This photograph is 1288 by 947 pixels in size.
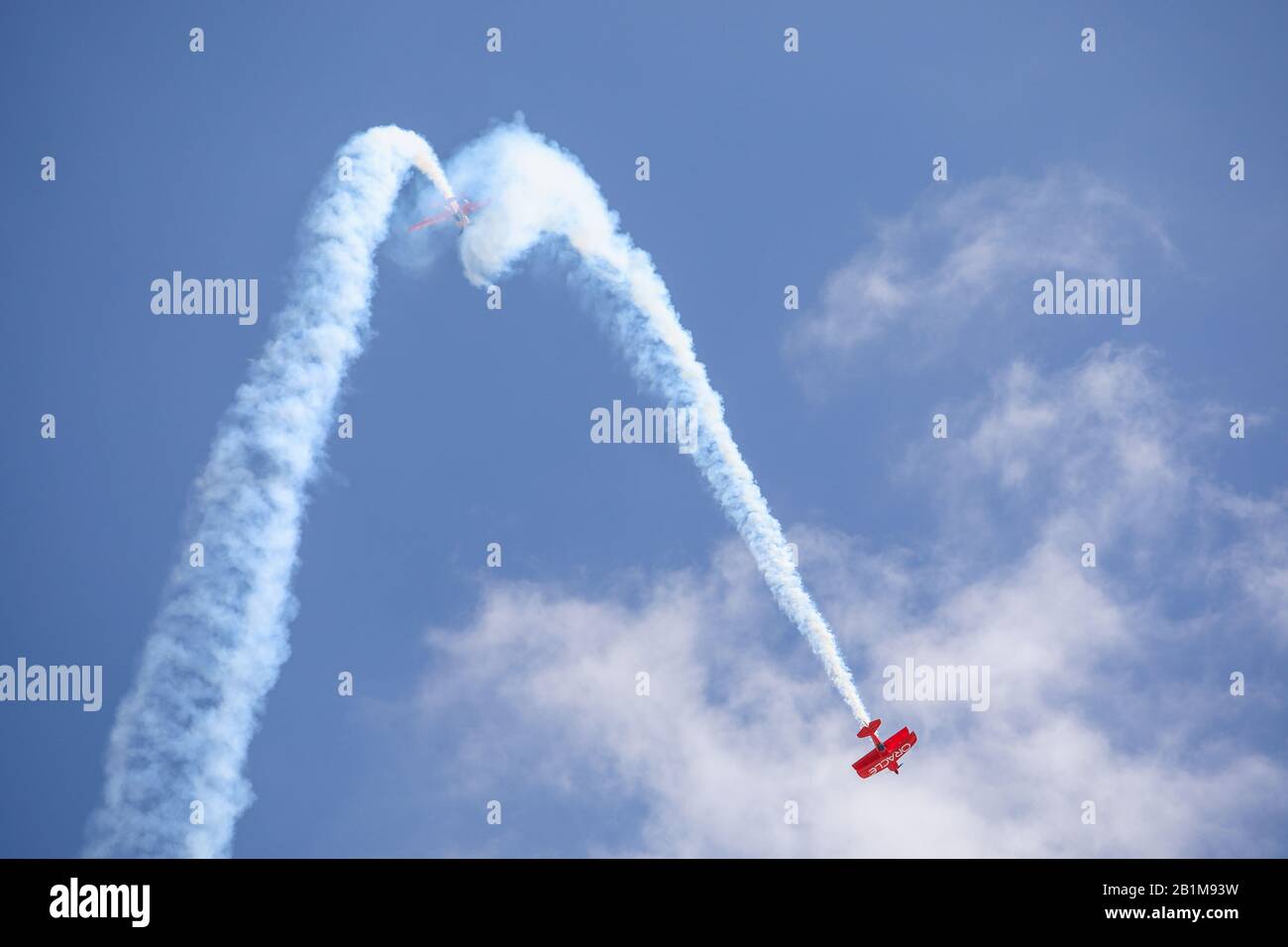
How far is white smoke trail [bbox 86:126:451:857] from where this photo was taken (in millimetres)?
68438

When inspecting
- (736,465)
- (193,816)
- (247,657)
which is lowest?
(193,816)

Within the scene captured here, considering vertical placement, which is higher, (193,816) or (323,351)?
(323,351)

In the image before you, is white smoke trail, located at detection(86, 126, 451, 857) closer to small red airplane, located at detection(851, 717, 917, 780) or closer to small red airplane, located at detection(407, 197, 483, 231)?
small red airplane, located at detection(407, 197, 483, 231)

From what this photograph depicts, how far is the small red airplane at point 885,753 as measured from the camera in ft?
230

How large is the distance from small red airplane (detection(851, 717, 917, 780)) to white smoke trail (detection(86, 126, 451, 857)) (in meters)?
23.3

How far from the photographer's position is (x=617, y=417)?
71.5 meters

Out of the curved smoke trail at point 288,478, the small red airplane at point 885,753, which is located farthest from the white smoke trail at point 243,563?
the small red airplane at point 885,753

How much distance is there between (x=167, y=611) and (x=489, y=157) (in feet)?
72.9

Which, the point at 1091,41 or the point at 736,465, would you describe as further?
the point at 1091,41

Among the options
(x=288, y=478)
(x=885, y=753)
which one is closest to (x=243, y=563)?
(x=288, y=478)

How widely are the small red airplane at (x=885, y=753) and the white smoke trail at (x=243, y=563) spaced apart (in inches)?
919
